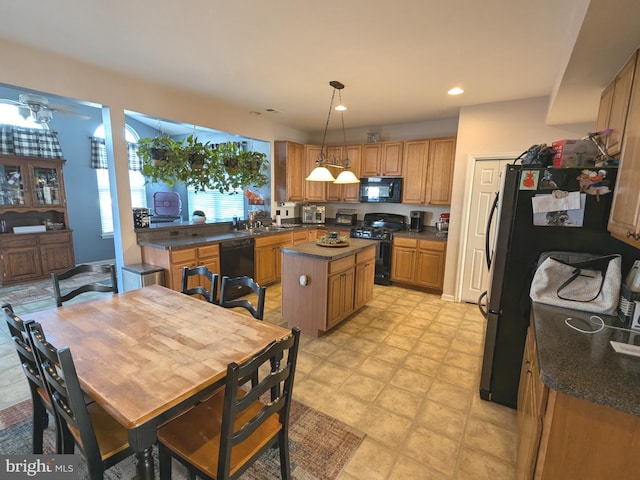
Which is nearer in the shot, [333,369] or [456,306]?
[333,369]

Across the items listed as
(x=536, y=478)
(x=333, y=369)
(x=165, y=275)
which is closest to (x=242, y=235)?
(x=165, y=275)

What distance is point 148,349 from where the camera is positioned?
1.44 m

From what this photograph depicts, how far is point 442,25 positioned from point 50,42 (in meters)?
3.20

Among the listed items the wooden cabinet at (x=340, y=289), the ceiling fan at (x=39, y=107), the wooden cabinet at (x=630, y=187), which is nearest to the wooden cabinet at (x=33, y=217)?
the ceiling fan at (x=39, y=107)

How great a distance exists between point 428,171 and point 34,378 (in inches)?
192

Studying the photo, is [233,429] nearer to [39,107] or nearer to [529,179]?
[529,179]

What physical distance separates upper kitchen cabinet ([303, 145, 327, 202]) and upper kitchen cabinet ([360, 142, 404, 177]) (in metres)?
0.87

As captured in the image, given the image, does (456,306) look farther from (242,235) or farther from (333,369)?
(242,235)

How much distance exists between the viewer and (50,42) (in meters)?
2.52

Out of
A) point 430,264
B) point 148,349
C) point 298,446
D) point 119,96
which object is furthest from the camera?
point 430,264

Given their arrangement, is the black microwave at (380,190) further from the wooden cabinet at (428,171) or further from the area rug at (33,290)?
the area rug at (33,290)

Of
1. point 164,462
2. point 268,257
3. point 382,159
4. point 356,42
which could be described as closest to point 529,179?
point 356,42

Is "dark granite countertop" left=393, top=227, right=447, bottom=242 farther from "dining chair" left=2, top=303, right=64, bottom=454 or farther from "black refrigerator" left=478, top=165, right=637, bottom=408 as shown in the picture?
"dining chair" left=2, top=303, right=64, bottom=454

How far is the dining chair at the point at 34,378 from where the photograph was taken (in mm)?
1362
